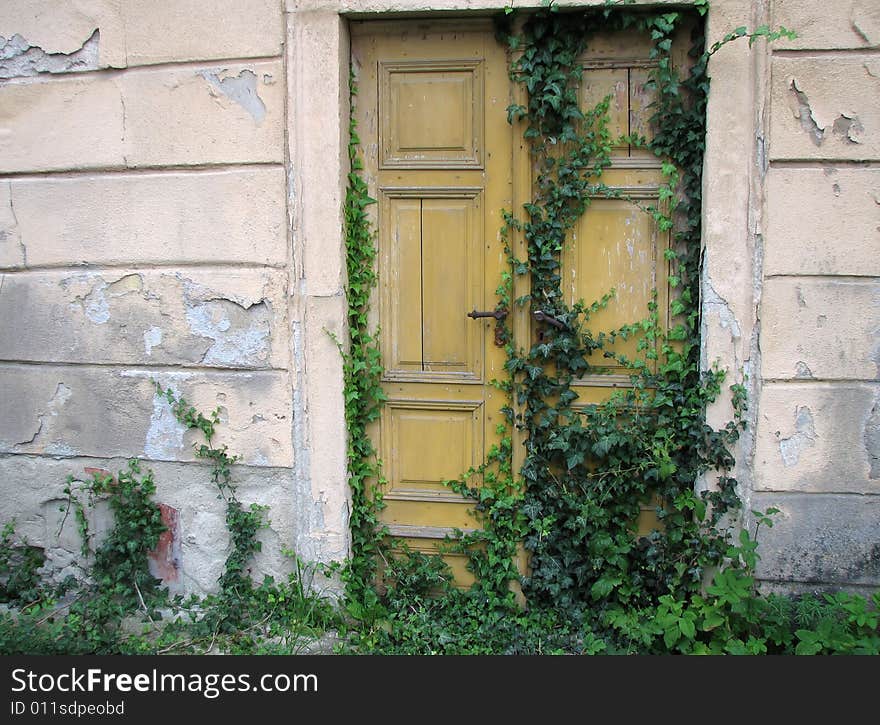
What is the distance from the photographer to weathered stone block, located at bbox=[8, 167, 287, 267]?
346 centimetres

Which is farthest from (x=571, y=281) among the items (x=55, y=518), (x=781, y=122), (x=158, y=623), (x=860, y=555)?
(x=55, y=518)

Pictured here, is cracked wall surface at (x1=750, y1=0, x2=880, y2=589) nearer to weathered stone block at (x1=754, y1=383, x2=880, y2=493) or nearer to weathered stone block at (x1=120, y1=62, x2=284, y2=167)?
weathered stone block at (x1=754, y1=383, x2=880, y2=493)

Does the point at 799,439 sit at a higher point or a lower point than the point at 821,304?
lower

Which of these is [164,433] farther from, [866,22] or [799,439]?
[866,22]

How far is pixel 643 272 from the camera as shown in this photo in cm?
342

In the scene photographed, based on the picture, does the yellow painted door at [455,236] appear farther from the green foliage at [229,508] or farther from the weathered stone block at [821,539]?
the green foliage at [229,508]

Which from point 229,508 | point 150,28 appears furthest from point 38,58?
point 229,508

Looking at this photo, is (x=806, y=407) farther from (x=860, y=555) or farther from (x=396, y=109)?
(x=396, y=109)

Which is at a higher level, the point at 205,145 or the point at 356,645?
the point at 205,145

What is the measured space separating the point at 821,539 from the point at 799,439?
42cm

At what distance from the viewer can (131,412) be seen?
367 centimetres

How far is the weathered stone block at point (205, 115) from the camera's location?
3.42 m

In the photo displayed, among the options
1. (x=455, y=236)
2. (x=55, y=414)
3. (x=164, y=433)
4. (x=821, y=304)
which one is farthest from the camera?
(x=55, y=414)

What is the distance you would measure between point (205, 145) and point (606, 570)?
252 cm
